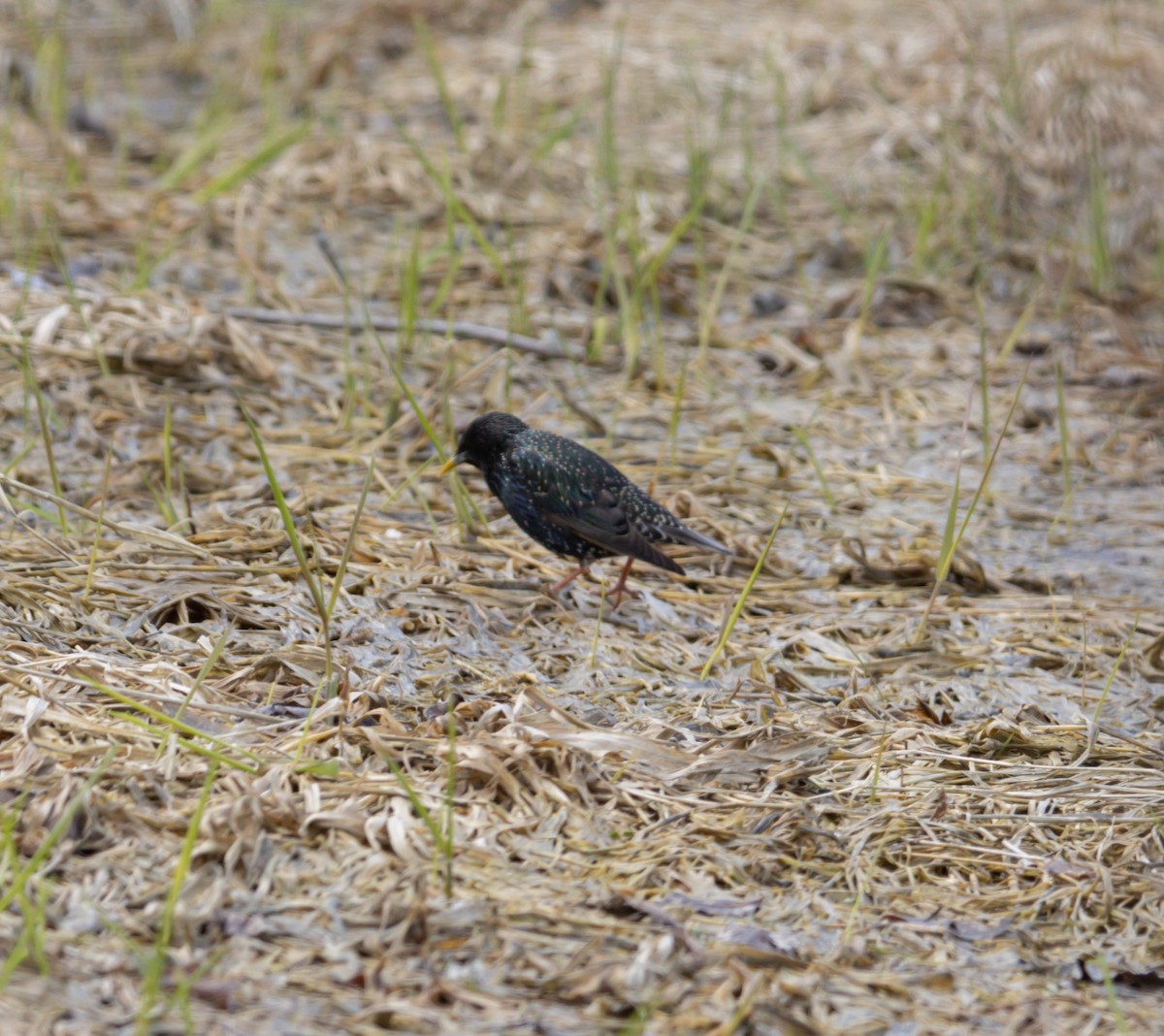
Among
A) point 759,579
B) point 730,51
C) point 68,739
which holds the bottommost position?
point 759,579

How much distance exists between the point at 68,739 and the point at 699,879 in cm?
129

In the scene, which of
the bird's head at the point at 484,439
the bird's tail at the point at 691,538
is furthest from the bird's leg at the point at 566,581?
the bird's head at the point at 484,439

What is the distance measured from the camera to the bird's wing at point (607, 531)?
418 cm

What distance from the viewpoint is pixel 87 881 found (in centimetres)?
257

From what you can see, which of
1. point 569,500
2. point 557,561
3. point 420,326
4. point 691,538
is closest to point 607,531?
point 569,500

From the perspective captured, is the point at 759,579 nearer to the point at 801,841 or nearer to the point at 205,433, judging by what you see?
the point at 801,841

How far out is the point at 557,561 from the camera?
455cm

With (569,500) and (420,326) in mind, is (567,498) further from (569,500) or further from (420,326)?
(420,326)

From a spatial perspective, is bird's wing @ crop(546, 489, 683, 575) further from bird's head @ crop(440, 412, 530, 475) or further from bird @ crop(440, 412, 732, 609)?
A: bird's head @ crop(440, 412, 530, 475)

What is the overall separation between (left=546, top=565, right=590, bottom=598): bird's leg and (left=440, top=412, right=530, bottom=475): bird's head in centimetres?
44

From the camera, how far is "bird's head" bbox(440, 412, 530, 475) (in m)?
4.48

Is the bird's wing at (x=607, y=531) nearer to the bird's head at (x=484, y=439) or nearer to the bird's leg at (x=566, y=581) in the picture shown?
the bird's leg at (x=566, y=581)

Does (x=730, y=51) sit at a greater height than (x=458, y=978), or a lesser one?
greater

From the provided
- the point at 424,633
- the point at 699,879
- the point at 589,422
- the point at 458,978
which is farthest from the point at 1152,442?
the point at 458,978
